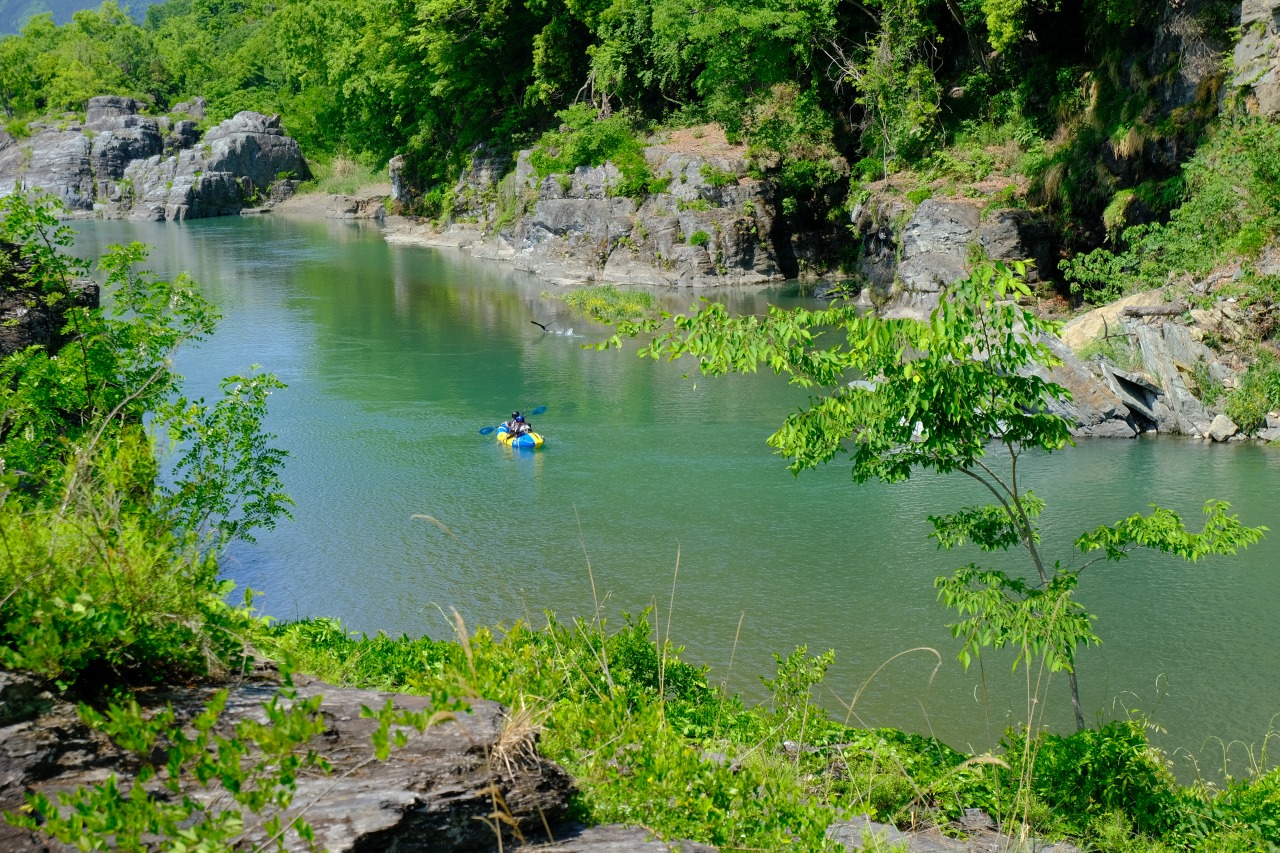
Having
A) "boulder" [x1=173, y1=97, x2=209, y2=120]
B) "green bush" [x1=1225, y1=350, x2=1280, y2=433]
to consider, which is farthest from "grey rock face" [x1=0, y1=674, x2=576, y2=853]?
"boulder" [x1=173, y1=97, x2=209, y2=120]

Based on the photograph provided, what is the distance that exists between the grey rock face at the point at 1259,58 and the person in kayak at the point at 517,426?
50.6 feet

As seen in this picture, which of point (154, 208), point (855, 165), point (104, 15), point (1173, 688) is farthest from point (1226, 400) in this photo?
point (104, 15)

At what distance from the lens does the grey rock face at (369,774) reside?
3.59 meters

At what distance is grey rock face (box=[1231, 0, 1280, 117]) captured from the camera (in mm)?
20672

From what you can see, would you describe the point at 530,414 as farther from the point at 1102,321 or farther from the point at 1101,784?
the point at 1101,784

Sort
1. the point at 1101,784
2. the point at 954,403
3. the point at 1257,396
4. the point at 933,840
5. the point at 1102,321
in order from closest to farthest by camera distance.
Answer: the point at 933,840
the point at 1101,784
the point at 954,403
the point at 1257,396
the point at 1102,321

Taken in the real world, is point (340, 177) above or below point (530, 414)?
above

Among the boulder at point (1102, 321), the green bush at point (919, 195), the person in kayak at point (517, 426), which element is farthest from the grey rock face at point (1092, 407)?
the green bush at point (919, 195)

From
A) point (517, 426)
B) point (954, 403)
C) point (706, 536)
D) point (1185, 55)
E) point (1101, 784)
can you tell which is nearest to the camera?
point (1101, 784)

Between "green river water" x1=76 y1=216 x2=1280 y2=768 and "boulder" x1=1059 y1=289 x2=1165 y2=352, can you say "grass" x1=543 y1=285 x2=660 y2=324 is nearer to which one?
"green river water" x1=76 y1=216 x2=1280 y2=768

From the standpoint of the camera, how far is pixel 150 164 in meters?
64.5

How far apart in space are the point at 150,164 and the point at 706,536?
60.8 metres

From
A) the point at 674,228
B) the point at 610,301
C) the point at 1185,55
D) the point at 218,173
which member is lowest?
the point at 610,301

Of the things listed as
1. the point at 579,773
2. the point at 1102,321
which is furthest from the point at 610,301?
the point at 579,773
